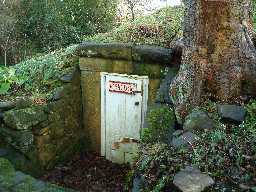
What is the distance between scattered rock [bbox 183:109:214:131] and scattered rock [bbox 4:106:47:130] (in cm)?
282

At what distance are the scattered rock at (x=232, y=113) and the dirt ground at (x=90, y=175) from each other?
2.79 m

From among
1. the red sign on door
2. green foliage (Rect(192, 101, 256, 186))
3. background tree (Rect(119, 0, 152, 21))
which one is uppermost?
background tree (Rect(119, 0, 152, 21))

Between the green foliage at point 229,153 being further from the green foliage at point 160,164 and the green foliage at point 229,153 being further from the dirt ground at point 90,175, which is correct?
the dirt ground at point 90,175

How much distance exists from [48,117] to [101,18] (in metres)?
5.95

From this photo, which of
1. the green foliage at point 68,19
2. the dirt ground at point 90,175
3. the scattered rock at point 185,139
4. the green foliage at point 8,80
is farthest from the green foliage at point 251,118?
the green foliage at point 68,19

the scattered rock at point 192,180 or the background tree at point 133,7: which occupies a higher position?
the background tree at point 133,7

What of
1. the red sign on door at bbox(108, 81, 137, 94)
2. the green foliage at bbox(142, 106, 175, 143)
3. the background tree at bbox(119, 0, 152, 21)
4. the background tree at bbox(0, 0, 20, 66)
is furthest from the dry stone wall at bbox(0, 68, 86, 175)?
the background tree at bbox(119, 0, 152, 21)

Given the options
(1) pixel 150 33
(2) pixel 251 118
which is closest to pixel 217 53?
(2) pixel 251 118

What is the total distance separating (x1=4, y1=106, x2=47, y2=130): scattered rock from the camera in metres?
6.42

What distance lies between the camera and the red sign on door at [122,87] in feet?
23.5

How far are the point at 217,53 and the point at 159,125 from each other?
1171 millimetres

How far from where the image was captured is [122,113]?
743 centimetres

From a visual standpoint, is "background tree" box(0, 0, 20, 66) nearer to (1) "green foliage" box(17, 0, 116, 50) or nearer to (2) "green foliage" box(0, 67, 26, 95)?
(1) "green foliage" box(17, 0, 116, 50)

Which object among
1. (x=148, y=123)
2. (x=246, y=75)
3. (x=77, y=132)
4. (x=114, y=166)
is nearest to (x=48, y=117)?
(x=77, y=132)
